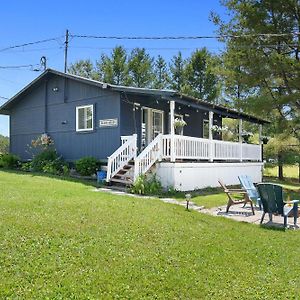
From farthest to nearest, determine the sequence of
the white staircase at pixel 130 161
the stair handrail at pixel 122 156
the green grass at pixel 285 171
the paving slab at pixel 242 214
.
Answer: the green grass at pixel 285 171, the stair handrail at pixel 122 156, the white staircase at pixel 130 161, the paving slab at pixel 242 214

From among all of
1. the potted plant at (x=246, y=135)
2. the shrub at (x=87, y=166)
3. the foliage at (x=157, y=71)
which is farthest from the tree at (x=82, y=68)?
the shrub at (x=87, y=166)

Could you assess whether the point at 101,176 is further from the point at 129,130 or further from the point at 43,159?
the point at 43,159

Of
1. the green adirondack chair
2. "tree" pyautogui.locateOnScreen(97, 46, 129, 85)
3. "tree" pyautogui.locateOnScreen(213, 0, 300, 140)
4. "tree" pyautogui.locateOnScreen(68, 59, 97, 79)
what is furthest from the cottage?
"tree" pyautogui.locateOnScreen(68, 59, 97, 79)

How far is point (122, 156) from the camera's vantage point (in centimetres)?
1287

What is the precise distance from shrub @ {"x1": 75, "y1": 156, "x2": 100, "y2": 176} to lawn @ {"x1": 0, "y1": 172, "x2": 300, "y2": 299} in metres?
7.12

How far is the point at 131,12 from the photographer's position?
16.0 metres

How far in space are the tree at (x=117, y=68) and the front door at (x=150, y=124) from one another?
53.3 ft

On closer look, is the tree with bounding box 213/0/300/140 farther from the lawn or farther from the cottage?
the lawn

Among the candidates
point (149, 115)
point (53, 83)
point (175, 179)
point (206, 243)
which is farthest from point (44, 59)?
point (206, 243)

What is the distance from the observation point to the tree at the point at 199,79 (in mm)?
29953

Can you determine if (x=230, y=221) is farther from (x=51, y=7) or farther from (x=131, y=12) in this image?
(x=51, y=7)

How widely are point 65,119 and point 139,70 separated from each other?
17.2 m

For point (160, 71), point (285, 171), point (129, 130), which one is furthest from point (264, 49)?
point (160, 71)

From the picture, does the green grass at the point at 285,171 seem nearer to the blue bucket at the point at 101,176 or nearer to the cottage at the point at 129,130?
the cottage at the point at 129,130
